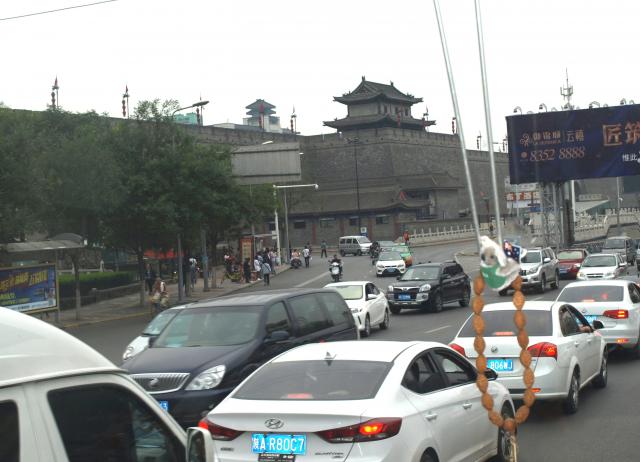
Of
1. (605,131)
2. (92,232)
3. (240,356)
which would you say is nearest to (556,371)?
(240,356)

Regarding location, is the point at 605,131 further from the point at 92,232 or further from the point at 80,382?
the point at 80,382

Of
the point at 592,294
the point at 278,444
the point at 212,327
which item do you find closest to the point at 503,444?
the point at 278,444

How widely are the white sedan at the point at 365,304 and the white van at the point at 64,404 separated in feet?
63.6

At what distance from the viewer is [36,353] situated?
3092mm

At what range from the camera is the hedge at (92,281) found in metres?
39.0

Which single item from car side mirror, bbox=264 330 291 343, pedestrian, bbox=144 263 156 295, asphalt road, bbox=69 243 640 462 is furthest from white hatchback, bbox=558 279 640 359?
pedestrian, bbox=144 263 156 295

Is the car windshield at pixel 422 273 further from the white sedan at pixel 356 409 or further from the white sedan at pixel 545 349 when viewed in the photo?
the white sedan at pixel 356 409

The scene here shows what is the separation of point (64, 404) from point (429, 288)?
26369 millimetres

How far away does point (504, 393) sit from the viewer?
8.59 meters

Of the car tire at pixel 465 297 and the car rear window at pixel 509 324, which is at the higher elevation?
the car rear window at pixel 509 324

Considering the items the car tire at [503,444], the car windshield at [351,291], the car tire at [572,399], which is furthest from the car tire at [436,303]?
the car tire at [503,444]

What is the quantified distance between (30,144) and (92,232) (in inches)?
321

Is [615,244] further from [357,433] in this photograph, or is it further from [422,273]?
[357,433]

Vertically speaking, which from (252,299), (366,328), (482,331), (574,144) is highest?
(574,144)
